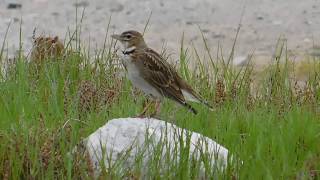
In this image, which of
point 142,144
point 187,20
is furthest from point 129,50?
point 187,20

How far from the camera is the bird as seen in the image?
8680 mm

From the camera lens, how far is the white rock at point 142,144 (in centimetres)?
707

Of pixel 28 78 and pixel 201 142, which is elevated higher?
pixel 28 78

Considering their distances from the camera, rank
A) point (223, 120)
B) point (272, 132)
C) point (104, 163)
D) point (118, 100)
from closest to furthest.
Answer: point (104, 163)
point (272, 132)
point (223, 120)
point (118, 100)

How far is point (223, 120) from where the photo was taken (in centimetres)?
817

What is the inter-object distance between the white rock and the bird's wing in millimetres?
1057

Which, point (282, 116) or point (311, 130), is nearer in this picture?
point (311, 130)

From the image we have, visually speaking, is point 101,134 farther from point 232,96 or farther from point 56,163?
point 232,96

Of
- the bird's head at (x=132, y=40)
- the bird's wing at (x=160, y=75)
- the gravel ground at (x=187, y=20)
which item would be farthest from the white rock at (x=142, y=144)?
the gravel ground at (x=187, y=20)

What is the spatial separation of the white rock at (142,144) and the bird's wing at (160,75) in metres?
1.06

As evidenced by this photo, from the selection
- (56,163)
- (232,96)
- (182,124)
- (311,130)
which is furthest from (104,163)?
(232,96)

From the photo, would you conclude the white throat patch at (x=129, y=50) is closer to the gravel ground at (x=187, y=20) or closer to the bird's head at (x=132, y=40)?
the bird's head at (x=132, y=40)

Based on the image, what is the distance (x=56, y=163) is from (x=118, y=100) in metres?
1.78

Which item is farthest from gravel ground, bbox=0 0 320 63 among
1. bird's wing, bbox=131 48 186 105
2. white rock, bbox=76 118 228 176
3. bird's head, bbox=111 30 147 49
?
white rock, bbox=76 118 228 176
